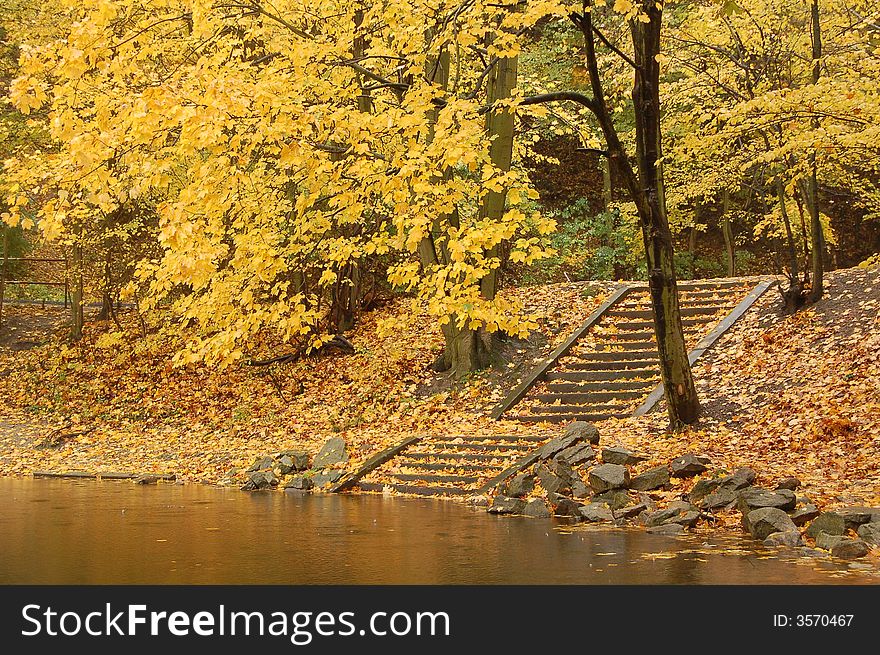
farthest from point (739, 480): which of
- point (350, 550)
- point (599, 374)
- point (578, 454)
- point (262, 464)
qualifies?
point (262, 464)

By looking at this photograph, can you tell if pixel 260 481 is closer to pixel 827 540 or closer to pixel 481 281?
pixel 481 281

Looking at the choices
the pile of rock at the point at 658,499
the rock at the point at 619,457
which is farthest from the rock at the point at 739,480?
the rock at the point at 619,457

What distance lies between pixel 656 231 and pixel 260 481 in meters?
7.25

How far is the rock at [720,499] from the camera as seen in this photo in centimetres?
960

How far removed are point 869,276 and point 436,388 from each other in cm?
879

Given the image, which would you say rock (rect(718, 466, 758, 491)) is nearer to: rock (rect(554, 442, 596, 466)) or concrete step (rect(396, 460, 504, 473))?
rock (rect(554, 442, 596, 466))

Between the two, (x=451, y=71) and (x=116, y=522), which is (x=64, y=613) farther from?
(x=451, y=71)

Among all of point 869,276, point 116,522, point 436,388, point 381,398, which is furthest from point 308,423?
point 869,276

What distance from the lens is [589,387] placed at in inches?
658

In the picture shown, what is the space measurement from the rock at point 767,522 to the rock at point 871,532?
0.57 metres

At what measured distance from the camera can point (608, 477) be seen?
419 inches

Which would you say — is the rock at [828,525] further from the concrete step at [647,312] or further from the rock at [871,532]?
the concrete step at [647,312]

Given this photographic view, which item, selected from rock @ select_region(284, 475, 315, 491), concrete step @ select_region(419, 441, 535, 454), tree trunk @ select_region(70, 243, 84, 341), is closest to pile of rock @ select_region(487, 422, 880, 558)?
concrete step @ select_region(419, 441, 535, 454)

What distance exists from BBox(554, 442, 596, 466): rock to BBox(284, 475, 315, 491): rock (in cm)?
423
